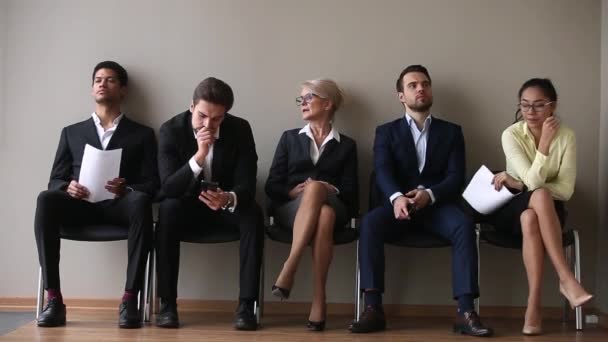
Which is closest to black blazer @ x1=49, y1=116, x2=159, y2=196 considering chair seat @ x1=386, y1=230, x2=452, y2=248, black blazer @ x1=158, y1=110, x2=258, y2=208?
black blazer @ x1=158, y1=110, x2=258, y2=208

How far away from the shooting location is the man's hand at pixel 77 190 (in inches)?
147

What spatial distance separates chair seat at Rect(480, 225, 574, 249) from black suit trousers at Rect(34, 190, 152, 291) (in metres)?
1.85

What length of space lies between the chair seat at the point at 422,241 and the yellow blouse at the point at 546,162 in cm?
56

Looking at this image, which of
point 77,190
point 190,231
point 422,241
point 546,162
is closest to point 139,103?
point 77,190

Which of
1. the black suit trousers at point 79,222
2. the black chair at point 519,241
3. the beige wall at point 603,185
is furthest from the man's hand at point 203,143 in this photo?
the beige wall at point 603,185

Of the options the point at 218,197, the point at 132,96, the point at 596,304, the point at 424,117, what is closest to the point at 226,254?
the point at 218,197

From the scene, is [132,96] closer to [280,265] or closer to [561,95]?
[280,265]

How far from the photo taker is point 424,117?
13.3ft

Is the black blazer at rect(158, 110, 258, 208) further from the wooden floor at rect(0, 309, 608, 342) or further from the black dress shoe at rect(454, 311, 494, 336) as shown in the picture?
the black dress shoe at rect(454, 311, 494, 336)

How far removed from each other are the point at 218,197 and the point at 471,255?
52.6 inches

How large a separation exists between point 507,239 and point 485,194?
27 centimetres

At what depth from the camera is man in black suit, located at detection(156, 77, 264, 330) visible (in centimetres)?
353

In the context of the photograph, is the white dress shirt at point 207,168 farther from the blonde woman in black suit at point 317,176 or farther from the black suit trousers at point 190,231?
the blonde woman in black suit at point 317,176

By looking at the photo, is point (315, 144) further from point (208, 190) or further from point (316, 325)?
point (316, 325)
